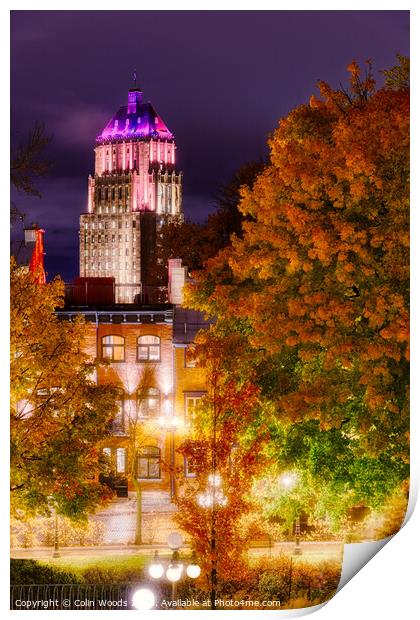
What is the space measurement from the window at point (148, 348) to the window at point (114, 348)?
0.48m

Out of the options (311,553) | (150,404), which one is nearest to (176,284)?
(150,404)

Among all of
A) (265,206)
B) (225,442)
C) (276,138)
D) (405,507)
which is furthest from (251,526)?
(276,138)

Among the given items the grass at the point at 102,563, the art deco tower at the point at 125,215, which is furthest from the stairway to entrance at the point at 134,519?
the art deco tower at the point at 125,215

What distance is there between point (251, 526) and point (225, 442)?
1530 millimetres

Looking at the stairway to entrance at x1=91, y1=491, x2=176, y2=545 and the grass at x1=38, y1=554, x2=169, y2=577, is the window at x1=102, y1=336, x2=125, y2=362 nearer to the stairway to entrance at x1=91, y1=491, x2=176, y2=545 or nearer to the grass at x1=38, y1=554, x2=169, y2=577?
the stairway to entrance at x1=91, y1=491, x2=176, y2=545

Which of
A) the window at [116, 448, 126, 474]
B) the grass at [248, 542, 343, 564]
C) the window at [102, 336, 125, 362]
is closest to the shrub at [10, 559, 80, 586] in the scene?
the grass at [248, 542, 343, 564]

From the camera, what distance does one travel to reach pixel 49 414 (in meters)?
16.6

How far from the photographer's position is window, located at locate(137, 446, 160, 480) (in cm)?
2731

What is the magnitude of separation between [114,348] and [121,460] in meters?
3.18

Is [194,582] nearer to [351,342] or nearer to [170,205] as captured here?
[351,342]

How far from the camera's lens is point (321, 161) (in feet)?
51.8

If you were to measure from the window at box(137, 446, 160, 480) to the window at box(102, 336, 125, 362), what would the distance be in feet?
8.85

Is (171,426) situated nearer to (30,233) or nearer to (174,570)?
(30,233)

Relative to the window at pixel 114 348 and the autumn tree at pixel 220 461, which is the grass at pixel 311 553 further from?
the window at pixel 114 348
